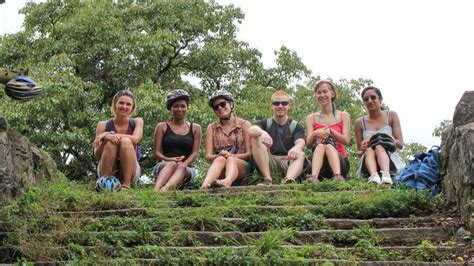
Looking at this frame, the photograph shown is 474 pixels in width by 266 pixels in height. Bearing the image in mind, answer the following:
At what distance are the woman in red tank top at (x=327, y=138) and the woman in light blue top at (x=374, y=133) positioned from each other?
0.25m

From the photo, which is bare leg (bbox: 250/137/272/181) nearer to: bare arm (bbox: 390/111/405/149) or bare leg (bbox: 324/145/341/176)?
bare leg (bbox: 324/145/341/176)

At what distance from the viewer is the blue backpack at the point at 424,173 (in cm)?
721

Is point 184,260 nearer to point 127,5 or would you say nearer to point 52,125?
point 52,125

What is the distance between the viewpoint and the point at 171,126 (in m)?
9.53

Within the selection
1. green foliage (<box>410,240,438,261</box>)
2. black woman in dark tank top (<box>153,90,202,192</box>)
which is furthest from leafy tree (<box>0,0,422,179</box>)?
green foliage (<box>410,240,438,261</box>)

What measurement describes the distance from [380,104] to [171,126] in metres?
2.88

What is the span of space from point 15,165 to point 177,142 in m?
2.21

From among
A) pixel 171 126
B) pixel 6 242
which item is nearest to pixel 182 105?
pixel 171 126

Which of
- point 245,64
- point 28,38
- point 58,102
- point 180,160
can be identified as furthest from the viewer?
point 245,64

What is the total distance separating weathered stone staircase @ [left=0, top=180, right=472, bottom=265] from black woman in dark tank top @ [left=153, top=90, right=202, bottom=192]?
4.65 feet

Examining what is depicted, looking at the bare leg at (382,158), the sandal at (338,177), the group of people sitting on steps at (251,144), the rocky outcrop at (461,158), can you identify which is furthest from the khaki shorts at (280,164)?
the rocky outcrop at (461,158)

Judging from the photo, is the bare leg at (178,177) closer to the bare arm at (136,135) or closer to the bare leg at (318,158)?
the bare arm at (136,135)

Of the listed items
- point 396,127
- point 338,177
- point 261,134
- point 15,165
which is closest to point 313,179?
point 338,177

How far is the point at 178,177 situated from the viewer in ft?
29.6
